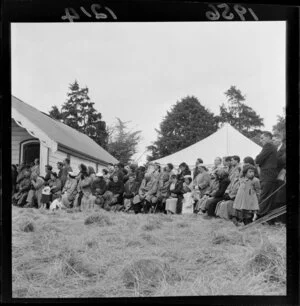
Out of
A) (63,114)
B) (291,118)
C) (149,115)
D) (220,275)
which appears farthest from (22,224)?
(291,118)

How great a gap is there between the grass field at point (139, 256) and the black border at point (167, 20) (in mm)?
74

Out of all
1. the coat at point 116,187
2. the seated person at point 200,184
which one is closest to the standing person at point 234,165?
the seated person at point 200,184

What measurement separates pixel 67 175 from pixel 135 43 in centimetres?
152

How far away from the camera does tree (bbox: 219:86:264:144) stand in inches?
220

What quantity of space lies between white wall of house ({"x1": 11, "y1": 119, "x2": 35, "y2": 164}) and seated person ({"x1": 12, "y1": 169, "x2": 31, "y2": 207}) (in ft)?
0.53

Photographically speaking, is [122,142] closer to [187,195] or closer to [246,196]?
[187,195]

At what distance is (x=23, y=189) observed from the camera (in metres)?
5.54

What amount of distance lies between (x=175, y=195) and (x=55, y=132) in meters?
1.39

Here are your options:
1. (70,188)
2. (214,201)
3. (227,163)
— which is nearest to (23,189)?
(70,188)

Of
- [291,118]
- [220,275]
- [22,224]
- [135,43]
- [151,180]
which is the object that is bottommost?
[220,275]

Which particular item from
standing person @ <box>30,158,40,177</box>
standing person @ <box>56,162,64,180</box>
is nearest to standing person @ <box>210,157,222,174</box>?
standing person @ <box>56,162,64,180</box>

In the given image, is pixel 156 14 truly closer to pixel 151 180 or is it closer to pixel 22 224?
pixel 151 180

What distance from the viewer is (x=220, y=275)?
5512 millimetres

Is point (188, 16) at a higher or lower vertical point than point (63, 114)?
higher
